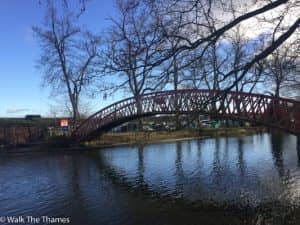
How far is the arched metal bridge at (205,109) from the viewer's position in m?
8.93

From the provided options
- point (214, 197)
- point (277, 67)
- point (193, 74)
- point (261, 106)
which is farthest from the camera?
point (261, 106)

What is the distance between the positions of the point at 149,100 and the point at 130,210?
20.5 metres

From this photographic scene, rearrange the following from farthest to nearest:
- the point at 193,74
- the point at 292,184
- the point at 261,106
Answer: the point at 261,106 < the point at 292,184 < the point at 193,74

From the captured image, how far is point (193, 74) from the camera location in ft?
31.8

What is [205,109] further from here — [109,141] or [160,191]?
[109,141]

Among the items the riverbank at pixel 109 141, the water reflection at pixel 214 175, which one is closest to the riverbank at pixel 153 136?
the riverbank at pixel 109 141

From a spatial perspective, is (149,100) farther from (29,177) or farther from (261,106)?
(29,177)

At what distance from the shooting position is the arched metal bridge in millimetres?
8930

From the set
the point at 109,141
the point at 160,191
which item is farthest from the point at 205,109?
the point at 109,141

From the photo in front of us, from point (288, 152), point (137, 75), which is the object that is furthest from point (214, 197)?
point (288, 152)

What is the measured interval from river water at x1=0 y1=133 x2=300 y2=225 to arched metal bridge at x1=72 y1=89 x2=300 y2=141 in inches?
107

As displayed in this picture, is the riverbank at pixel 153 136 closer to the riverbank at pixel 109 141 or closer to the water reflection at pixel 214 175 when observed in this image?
the riverbank at pixel 109 141

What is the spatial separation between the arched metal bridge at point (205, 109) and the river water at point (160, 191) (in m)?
2.72

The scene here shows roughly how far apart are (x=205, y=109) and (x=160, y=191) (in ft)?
27.2
